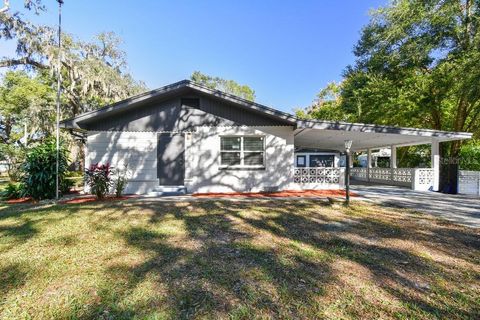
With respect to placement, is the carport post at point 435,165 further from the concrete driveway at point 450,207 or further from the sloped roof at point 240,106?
the concrete driveway at point 450,207

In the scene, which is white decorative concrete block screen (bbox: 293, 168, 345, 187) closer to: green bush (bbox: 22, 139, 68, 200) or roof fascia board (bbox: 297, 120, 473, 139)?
roof fascia board (bbox: 297, 120, 473, 139)

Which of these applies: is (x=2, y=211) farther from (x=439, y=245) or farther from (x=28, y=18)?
(x=28, y=18)

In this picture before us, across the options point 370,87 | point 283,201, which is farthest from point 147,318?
point 370,87

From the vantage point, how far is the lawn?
2.52 meters

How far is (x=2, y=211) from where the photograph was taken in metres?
6.92

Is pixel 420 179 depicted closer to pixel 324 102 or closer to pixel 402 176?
pixel 402 176

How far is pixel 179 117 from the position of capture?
10078 millimetres

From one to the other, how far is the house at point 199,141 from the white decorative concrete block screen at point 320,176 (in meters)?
0.62

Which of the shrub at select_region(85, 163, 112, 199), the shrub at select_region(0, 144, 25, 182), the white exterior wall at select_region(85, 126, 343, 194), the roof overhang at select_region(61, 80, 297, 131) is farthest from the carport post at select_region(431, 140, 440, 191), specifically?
the shrub at select_region(0, 144, 25, 182)

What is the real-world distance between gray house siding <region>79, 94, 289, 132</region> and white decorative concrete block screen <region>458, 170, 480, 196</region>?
8.19 meters

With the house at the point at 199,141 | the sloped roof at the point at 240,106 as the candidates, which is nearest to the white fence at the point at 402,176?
the house at the point at 199,141

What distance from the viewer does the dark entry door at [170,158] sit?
10.1m

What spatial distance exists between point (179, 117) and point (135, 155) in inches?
91.4

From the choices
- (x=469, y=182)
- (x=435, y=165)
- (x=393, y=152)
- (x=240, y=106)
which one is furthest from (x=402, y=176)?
(x=240, y=106)
